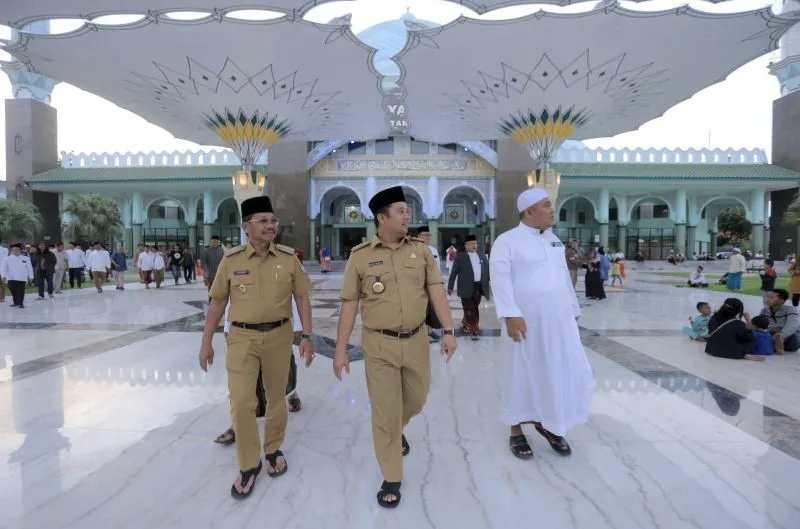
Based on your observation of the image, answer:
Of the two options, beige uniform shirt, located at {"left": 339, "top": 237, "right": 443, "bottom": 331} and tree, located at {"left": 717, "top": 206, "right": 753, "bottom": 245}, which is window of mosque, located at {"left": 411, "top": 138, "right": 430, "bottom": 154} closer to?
beige uniform shirt, located at {"left": 339, "top": 237, "right": 443, "bottom": 331}

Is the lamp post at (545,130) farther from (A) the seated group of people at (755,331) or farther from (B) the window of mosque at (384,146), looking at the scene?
(B) the window of mosque at (384,146)

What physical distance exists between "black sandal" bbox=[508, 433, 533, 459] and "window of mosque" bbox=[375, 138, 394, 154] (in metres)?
26.5

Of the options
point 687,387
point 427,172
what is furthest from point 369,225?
point 687,387

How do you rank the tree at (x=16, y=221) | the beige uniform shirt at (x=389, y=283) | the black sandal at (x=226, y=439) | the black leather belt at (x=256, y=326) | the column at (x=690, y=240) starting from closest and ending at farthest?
the beige uniform shirt at (x=389, y=283)
the black leather belt at (x=256, y=326)
the black sandal at (x=226, y=439)
the tree at (x=16, y=221)
the column at (x=690, y=240)

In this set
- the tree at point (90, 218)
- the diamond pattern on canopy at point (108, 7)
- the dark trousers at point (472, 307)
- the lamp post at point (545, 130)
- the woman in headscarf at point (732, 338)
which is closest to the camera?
the woman in headscarf at point (732, 338)

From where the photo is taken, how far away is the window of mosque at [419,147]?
28.0 m

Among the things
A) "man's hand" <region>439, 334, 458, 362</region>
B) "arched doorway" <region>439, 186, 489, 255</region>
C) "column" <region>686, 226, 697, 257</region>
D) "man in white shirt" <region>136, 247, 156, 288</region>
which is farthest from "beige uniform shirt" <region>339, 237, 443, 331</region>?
"column" <region>686, 226, 697, 257</region>

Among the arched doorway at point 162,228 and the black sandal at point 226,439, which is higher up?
the arched doorway at point 162,228

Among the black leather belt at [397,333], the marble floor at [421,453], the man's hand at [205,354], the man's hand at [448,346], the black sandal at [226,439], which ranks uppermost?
the black leather belt at [397,333]

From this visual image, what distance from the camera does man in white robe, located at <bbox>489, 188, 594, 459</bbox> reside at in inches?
104

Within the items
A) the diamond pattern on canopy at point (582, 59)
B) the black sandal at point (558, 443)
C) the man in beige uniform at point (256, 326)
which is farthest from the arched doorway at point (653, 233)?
the man in beige uniform at point (256, 326)

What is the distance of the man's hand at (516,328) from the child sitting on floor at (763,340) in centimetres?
402

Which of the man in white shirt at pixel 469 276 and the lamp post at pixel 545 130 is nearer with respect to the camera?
the man in white shirt at pixel 469 276

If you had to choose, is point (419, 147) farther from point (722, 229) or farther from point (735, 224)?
point (722, 229)
